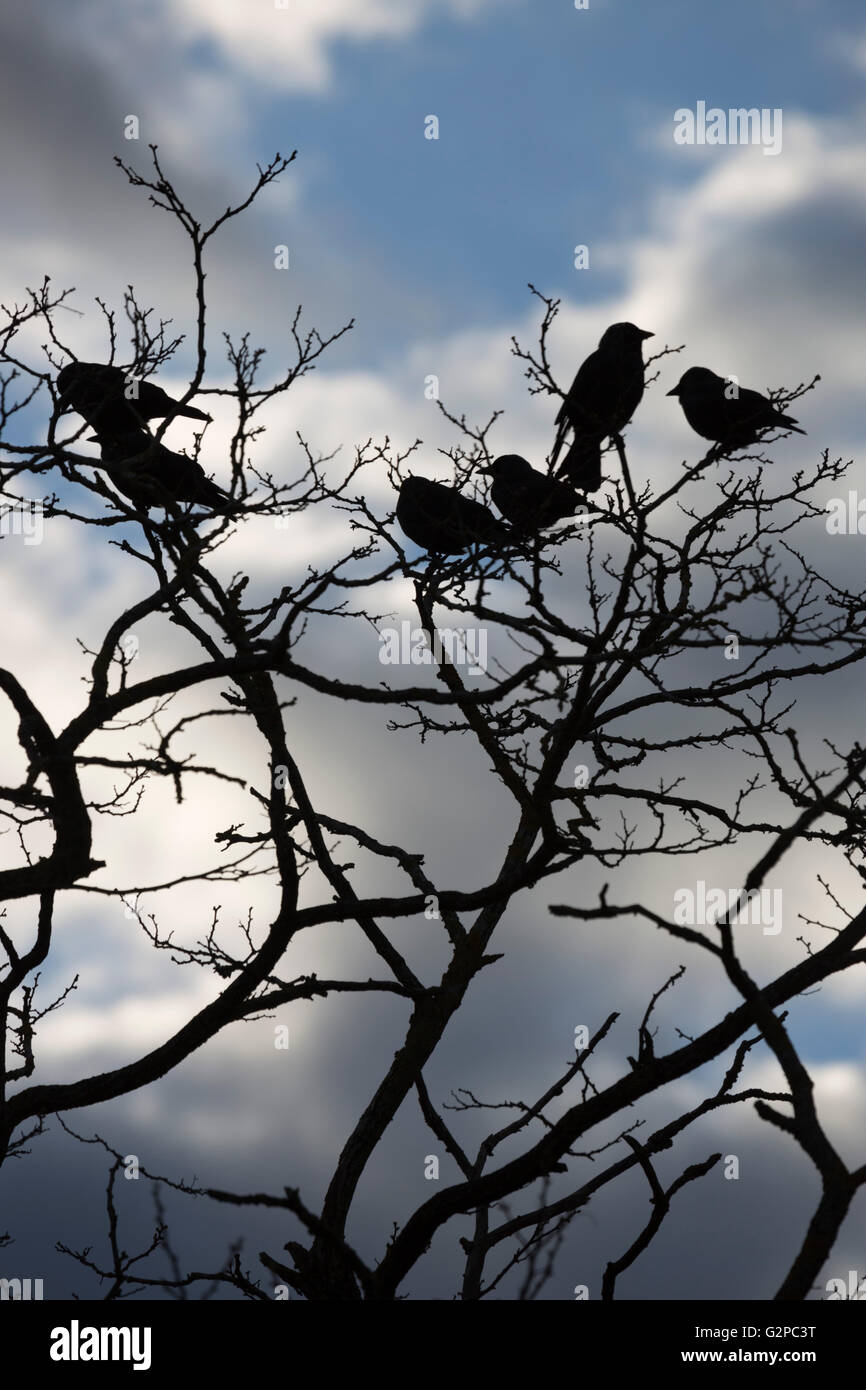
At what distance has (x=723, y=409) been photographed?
29.2ft

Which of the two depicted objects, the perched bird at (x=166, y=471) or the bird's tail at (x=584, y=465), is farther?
the perched bird at (x=166, y=471)

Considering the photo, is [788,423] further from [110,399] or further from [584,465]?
[110,399]

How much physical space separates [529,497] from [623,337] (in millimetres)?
2256

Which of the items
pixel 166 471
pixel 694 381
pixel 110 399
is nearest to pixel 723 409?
pixel 694 381

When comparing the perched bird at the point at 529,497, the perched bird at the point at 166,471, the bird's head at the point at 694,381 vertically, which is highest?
the bird's head at the point at 694,381

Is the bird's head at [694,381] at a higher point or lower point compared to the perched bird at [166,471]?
higher

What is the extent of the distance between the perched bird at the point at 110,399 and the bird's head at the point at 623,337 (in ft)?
11.0

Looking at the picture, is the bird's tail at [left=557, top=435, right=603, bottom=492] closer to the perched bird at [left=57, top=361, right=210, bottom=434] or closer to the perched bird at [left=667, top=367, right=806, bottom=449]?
the perched bird at [left=667, top=367, right=806, bottom=449]

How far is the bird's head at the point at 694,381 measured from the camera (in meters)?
9.25

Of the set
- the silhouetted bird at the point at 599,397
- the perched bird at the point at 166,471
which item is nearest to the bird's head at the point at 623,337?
the silhouetted bird at the point at 599,397

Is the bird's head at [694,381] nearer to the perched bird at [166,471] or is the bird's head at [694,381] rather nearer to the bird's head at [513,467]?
the bird's head at [513,467]
